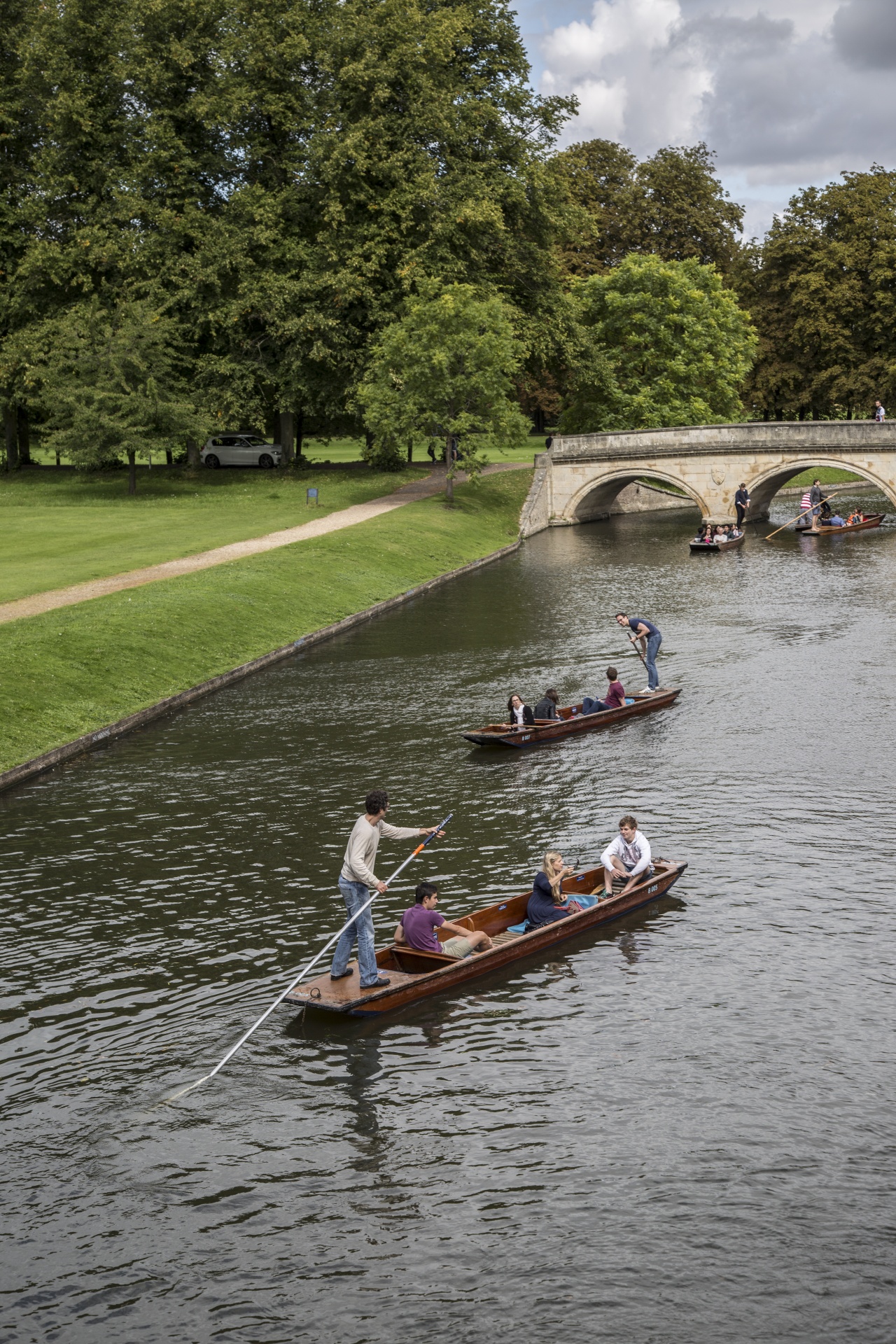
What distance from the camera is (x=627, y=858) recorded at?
19.1m

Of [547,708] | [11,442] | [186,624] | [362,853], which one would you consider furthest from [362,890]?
[11,442]

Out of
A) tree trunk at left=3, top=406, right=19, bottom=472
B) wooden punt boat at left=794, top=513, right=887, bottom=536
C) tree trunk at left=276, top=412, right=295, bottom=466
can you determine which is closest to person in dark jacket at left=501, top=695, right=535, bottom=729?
wooden punt boat at left=794, top=513, right=887, bottom=536

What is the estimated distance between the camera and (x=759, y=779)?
24.2m

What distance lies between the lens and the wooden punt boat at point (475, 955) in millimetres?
15461

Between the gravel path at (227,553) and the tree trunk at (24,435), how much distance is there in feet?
80.0

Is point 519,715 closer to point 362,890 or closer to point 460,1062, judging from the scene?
point 362,890

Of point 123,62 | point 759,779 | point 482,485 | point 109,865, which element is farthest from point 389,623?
point 123,62

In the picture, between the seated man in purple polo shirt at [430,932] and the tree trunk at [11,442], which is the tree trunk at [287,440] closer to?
the tree trunk at [11,442]

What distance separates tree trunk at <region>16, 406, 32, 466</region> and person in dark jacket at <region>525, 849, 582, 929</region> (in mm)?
66108

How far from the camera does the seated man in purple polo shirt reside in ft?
53.9

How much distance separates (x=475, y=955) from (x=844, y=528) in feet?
165

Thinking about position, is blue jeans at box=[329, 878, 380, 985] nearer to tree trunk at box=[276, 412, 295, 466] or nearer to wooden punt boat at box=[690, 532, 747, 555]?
wooden punt boat at box=[690, 532, 747, 555]

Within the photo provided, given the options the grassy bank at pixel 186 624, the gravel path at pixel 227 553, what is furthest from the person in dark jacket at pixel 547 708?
the gravel path at pixel 227 553

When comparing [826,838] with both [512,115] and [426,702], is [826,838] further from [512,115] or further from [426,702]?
[512,115]
